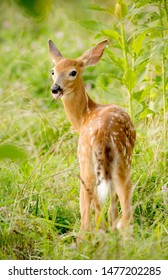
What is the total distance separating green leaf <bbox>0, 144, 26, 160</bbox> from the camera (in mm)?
985

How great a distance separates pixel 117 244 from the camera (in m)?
2.92

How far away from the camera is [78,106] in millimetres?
3879

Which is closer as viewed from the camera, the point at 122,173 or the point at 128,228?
the point at 128,228

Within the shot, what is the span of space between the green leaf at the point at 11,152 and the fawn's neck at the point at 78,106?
282 cm

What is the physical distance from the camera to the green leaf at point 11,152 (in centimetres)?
99

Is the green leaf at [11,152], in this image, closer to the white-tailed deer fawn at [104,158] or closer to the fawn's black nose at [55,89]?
the white-tailed deer fawn at [104,158]

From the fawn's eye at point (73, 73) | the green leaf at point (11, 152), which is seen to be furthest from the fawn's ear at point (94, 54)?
the green leaf at point (11, 152)

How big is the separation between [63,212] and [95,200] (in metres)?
0.59

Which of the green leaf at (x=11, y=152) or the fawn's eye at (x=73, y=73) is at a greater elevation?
the green leaf at (x=11, y=152)

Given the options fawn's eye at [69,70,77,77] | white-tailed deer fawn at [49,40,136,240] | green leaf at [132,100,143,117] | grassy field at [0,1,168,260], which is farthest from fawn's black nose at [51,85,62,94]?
green leaf at [132,100,143,117]
